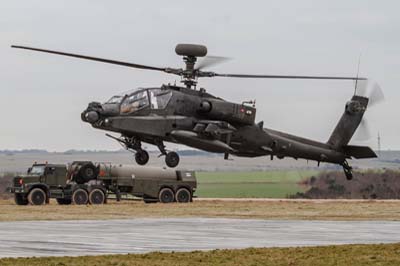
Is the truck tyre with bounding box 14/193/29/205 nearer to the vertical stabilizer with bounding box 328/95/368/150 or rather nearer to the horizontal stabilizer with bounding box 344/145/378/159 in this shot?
the vertical stabilizer with bounding box 328/95/368/150

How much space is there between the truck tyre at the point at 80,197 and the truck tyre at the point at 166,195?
4953mm

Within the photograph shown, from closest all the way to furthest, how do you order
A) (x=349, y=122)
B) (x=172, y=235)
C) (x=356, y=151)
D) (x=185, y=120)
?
(x=172, y=235)
(x=185, y=120)
(x=356, y=151)
(x=349, y=122)

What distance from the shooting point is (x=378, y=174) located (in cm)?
8762

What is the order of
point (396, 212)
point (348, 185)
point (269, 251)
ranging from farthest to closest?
point (348, 185) → point (396, 212) → point (269, 251)

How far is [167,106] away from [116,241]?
1550 centimetres

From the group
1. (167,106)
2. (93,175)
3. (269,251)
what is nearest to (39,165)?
(93,175)

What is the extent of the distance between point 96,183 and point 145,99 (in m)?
14.3

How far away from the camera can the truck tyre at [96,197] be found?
183ft

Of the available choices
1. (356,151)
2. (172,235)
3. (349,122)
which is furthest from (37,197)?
(172,235)

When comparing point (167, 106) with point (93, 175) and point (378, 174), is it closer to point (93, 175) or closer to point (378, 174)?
point (93, 175)

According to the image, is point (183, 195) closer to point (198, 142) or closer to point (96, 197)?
point (96, 197)

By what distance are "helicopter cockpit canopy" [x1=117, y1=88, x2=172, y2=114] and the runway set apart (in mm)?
4484

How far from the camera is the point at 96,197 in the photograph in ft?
183

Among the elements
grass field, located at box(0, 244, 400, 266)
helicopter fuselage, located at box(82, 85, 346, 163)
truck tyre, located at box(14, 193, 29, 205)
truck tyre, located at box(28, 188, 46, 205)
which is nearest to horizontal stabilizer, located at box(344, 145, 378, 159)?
helicopter fuselage, located at box(82, 85, 346, 163)
